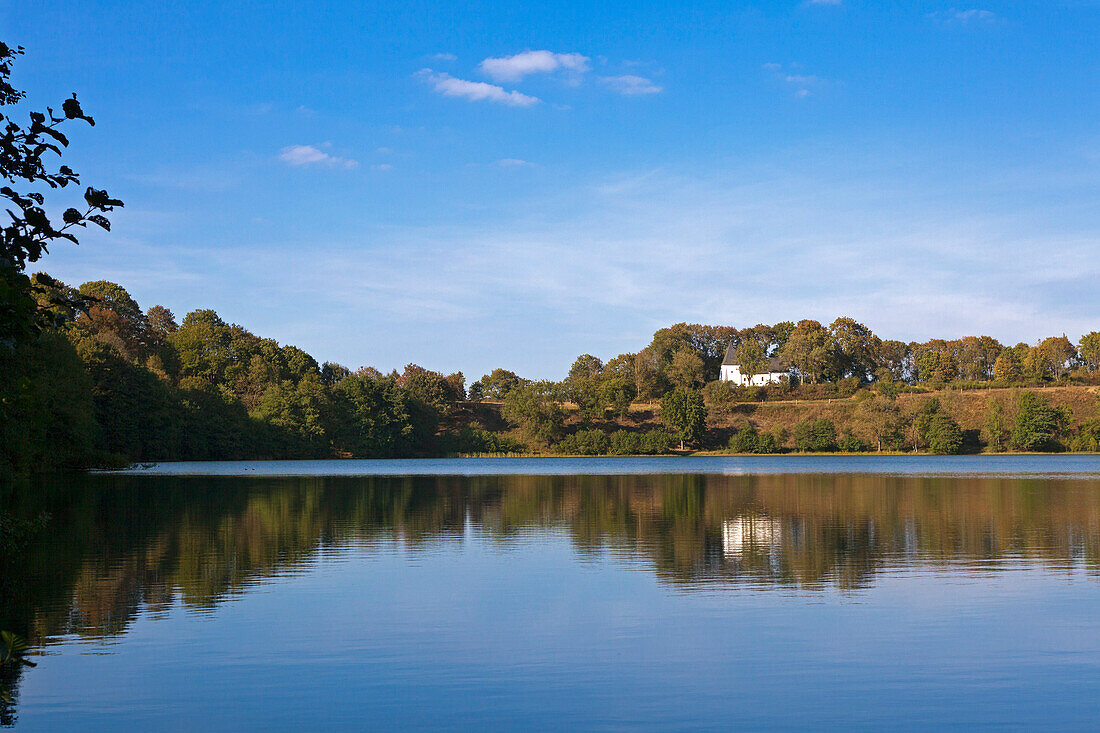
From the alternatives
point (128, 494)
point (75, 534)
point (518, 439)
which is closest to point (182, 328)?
point (518, 439)

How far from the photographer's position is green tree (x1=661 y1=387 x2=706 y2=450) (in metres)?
117

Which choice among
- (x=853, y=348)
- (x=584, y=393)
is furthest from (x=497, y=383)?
(x=853, y=348)

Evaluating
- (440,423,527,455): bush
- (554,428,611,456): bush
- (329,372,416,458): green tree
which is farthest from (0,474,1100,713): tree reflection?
(554,428,611,456): bush

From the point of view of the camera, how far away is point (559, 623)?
12.2 meters

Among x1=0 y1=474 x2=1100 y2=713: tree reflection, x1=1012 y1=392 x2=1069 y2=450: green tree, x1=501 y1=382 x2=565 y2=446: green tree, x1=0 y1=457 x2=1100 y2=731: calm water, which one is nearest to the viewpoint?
x1=0 y1=457 x2=1100 y2=731: calm water

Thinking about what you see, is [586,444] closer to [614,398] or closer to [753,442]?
[614,398]

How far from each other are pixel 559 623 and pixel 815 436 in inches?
4242

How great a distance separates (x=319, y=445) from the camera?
102 meters

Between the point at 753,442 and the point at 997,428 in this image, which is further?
the point at 753,442

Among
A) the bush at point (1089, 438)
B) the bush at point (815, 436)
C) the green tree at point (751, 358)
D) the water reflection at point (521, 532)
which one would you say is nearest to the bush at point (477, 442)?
the bush at point (815, 436)

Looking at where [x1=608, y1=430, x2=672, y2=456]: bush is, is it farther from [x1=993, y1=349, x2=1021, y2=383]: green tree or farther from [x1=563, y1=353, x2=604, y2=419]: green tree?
[x1=993, y1=349, x2=1021, y2=383]: green tree

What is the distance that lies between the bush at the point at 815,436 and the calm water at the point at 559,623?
9044 cm

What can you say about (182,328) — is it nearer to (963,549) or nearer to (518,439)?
(518,439)

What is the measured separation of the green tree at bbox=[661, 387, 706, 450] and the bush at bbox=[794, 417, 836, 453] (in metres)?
11.7
